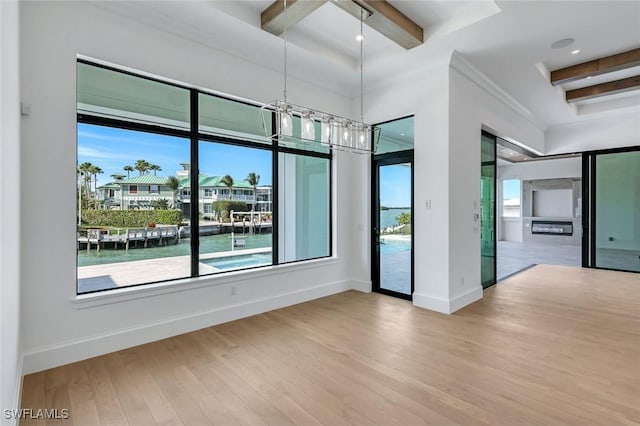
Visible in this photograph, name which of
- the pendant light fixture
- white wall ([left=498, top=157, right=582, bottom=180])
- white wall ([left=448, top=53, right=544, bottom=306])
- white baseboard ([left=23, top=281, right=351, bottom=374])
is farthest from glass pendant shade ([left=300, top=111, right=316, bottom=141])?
white wall ([left=498, top=157, right=582, bottom=180])

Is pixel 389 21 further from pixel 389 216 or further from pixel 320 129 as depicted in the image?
pixel 389 216

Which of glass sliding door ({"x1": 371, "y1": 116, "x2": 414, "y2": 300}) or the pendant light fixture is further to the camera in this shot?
glass sliding door ({"x1": 371, "y1": 116, "x2": 414, "y2": 300})

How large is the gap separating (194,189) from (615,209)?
8.80 metres

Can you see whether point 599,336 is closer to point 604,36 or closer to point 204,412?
point 604,36

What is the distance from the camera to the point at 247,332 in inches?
142

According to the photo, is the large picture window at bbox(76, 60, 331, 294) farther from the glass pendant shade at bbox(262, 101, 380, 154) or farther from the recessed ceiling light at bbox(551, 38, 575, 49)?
the recessed ceiling light at bbox(551, 38, 575, 49)

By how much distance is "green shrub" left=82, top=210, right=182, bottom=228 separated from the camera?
3.19 m

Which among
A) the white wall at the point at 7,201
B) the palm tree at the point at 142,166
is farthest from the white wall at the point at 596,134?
the white wall at the point at 7,201

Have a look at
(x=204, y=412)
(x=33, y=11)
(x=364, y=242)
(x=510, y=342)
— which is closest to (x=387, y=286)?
(x=364, y=242)

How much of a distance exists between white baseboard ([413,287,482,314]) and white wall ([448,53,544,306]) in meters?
0.02

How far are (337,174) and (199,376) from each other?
3.61m

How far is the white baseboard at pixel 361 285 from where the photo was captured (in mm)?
5291

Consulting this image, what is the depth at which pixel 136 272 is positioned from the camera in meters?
3.44

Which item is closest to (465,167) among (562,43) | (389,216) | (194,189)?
(389,216)
